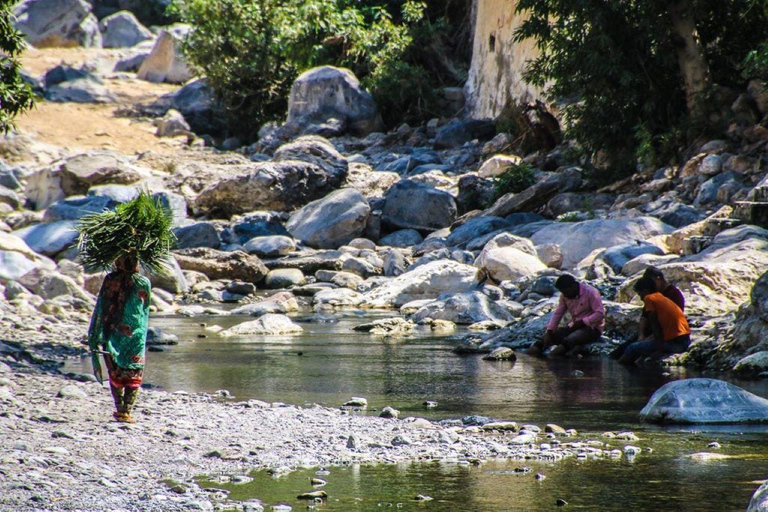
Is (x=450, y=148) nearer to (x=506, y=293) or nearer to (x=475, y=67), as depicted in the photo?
(x=475, y=67)

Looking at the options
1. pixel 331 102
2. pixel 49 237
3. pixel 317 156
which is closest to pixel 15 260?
pixel 49 237

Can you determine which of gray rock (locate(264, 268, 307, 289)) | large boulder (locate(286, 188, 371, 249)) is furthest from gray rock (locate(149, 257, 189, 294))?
large boulder (locate(286, 188, 371, 249))

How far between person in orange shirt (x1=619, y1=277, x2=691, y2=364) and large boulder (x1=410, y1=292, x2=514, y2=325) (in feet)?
11.8

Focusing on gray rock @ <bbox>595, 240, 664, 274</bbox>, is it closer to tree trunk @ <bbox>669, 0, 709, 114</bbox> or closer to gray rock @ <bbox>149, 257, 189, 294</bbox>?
tree trunk @ <bbox>669, 0, 709, 114</bbox>

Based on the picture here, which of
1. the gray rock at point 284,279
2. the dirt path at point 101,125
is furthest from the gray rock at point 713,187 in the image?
the dirt path at point 101,125

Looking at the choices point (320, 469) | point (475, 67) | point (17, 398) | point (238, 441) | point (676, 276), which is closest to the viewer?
point (320, 469)

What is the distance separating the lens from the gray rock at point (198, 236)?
21141mm

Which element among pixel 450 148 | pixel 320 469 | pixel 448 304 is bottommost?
pixel 320 469

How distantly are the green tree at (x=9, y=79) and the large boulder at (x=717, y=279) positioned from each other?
23.8 feet

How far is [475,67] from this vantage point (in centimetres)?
3153

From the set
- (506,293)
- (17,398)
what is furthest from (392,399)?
(506,293)

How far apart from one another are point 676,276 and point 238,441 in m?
7.60

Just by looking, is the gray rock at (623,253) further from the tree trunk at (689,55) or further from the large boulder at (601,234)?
the tree trunk at (689,55)

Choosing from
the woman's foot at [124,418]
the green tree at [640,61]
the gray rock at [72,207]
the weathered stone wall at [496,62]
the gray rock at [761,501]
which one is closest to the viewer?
the gray rock at [761,501]
